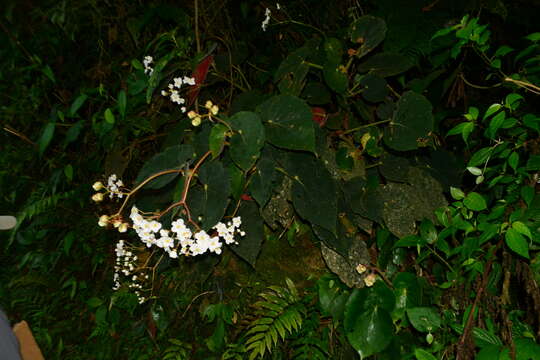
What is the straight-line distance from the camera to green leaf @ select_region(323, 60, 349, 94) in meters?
1.09

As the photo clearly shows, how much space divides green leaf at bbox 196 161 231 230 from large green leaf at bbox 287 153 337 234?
175mm

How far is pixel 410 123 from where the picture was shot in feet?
3.49

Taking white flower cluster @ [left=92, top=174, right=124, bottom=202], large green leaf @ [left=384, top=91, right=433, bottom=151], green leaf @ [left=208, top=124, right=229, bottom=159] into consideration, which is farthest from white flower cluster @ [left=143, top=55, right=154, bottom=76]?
large green leaf @ [left=384, top=91, right=433, bottom=151]

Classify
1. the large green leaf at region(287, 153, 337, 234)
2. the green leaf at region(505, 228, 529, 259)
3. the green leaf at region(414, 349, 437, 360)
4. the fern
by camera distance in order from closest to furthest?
1. the green leaf at region(505, 228, 529, 259)
2. the green leaf at region(414, 349, 437, 360)
3. the large green leaf at region(287, 153, 337, 234)
4. the fern

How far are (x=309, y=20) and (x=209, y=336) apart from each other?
1.24 meters

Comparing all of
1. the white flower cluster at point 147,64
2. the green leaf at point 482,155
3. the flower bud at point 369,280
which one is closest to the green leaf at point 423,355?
the flower bud at point 369,280

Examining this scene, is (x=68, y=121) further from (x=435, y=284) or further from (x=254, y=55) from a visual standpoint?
(x=435, y=284)

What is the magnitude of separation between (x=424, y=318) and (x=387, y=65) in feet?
2.11

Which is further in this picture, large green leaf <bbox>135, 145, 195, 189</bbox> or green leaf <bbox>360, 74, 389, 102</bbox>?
green leaf <bbox>360, 74, 389, 102</bbox>

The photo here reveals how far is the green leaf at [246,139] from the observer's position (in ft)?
3.14

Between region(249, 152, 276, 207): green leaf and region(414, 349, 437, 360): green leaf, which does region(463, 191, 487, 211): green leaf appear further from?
region(249, 152, 276, 207): green leaf

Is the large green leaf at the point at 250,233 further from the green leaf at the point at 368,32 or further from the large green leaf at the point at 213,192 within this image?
the green leaf at the point at 368,32

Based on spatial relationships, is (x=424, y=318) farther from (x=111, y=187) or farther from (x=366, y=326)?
(x=111, y=187)

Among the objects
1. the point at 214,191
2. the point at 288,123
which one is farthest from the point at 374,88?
the point at 214,191
